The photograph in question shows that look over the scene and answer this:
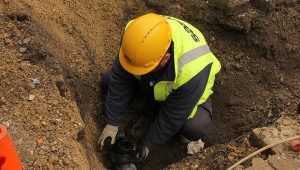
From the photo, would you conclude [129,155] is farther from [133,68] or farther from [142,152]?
[133,68]

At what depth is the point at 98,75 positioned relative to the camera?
11.4 feet

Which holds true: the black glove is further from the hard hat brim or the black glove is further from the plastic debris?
the hard hat brim

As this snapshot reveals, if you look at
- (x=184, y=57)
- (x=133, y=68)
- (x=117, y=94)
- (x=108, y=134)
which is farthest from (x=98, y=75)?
(x=184, y=57)

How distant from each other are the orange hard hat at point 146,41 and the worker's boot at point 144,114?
1.03 m

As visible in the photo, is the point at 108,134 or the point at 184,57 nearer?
the point at 184,57

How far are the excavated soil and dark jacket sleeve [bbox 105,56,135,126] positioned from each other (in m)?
0.23

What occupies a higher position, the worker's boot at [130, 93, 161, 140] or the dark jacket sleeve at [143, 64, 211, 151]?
the dark jacket sleeve at [143, 64, 211, 151]

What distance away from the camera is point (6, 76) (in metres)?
2.63

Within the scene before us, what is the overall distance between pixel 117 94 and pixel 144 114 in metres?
0.72

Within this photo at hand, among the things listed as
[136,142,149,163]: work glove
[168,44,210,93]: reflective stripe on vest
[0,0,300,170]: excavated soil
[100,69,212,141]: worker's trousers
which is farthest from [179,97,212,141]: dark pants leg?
[168,44,210,93]: reflective stripe on vest

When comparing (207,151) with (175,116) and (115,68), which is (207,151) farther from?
(115,68)

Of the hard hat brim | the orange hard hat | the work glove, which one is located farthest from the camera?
the work glove

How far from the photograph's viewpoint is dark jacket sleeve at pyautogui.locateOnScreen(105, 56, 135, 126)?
2.87 metres

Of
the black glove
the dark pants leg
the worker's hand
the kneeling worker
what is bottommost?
the black glove
